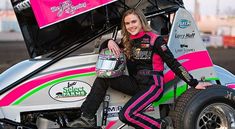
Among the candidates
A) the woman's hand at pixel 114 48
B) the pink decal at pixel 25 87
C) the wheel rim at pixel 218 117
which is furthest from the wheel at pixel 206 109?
the pink decal at pixel 25 87

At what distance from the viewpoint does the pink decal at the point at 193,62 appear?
5379mm

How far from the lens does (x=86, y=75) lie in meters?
5.13

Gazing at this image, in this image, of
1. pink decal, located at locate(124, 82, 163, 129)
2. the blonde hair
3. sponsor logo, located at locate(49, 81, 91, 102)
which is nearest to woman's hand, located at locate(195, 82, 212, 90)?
pink decal, located at locate(124, 82, 163, 129)

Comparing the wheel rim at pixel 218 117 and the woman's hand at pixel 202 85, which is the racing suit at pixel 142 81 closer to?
the woman's hand at pixel 202 85

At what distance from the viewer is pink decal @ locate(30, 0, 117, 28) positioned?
480 centimetres

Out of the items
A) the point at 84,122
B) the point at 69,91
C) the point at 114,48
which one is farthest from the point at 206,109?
the point at 69,91

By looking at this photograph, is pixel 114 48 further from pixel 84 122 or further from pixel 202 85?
pixel 202 85

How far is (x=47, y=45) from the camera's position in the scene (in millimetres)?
5211

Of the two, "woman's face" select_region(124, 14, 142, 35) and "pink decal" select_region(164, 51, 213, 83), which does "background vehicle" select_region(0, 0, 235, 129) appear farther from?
"woman's face" select_region(124, 14, 142, 35)

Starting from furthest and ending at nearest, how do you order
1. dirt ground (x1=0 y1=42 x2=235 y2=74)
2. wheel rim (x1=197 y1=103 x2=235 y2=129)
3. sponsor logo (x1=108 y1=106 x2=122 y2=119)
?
1. dirt ground (x1=0 y1=42 x2=235 y2=74)
2. wheel rim (x1=197 y1=103 x2=235 y2=129)
3. sponsor logo (x1=108 y1=106 x2=122 y2=119)

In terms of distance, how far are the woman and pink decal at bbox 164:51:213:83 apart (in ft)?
0.99

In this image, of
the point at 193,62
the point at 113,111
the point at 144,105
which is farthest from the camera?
the point at 193,62

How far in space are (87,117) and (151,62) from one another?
946 mm

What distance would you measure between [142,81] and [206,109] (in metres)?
0.87
